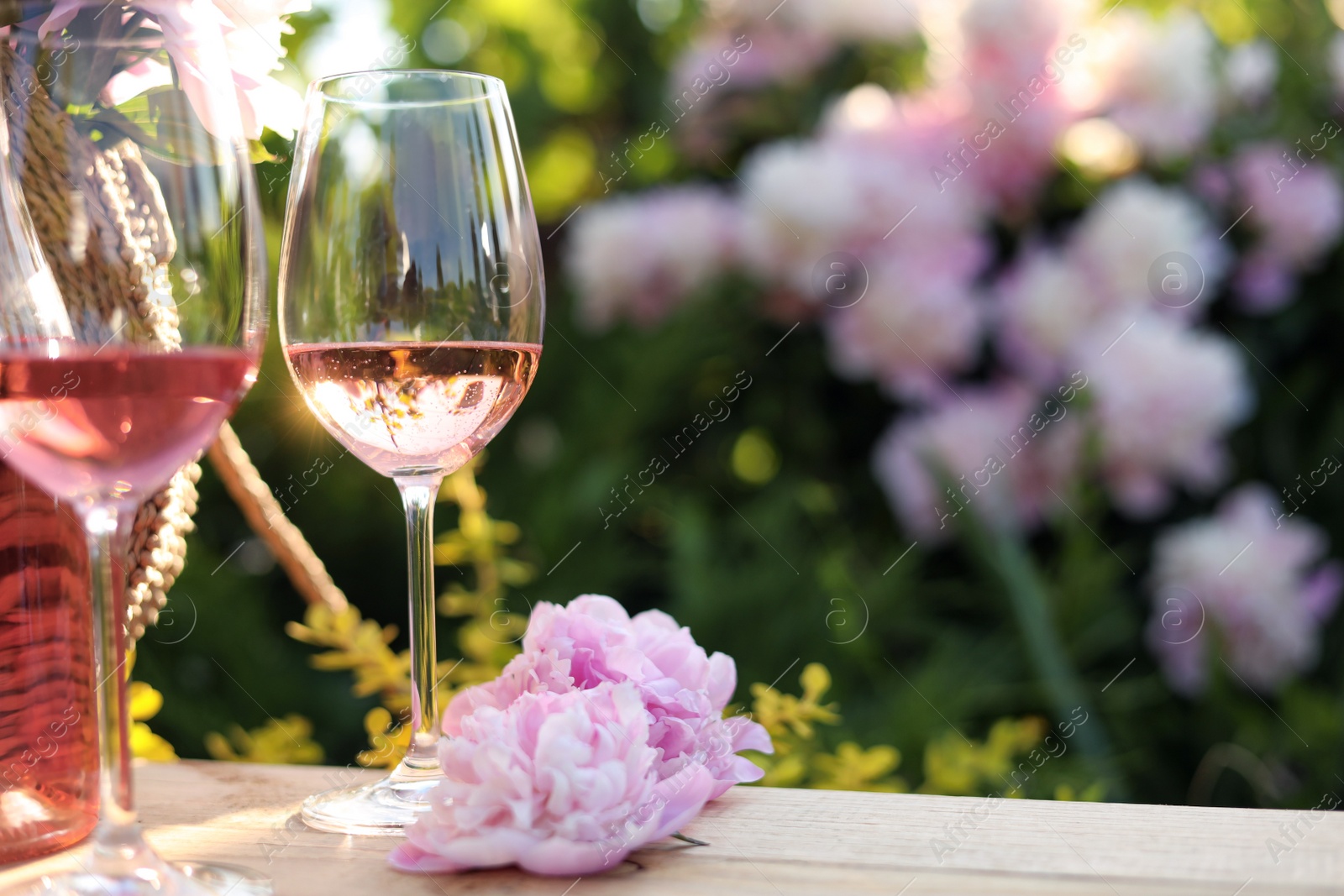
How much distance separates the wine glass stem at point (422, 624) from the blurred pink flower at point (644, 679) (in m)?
Answer: 0.02

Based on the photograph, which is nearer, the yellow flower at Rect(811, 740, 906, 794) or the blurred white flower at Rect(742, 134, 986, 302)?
the yellow flower at Rect(811, 740, 906, 794)

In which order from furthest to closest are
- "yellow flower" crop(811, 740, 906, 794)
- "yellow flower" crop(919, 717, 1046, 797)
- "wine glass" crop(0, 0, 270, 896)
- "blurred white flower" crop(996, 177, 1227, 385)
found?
1. "blurred white flower" crop(996, 177, 1227, 385)
2. "yellow flower" crop(919, 717, 1046, 797)
3. "yellow flower" crop(811, 740, 906, 794)
4. "wine glass" crop(0, 0, 270, 896)

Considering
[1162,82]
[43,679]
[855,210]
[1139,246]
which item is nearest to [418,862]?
[43,679]

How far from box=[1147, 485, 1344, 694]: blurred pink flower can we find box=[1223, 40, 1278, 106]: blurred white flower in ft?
1.46

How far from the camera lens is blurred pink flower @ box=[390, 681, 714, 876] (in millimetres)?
403

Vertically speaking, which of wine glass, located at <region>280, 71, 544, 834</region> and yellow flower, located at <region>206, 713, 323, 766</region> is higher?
wine glass, located at <region>280, 71, 544, 834</region>

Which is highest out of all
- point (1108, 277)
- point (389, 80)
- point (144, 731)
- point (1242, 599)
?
point (389, 80)

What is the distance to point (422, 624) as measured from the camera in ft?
1.64

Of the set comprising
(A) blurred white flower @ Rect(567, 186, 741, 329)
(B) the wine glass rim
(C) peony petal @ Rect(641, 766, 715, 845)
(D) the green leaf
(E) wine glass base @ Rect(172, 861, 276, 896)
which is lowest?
(C) peony petal @ Rect(641, 766, 715, 845)

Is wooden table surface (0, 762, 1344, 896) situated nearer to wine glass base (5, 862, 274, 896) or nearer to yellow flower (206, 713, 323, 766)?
wine glass base (5, 862, 274, 896)

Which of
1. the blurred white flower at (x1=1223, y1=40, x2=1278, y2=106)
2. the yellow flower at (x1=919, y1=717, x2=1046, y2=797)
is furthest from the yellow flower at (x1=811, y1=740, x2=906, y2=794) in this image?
the blurred white flower at (x1=1223, y1=40, x2=1278, y2=106)

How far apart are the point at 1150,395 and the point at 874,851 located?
86 cm

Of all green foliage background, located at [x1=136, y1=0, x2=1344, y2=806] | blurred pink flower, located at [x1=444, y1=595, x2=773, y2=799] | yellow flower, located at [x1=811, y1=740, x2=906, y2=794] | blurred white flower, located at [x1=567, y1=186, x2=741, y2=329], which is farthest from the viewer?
blurred white flower, located at [x1=567, y1=186, x2=741, y2=329]

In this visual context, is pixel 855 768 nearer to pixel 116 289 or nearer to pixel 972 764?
pixel 972 764
